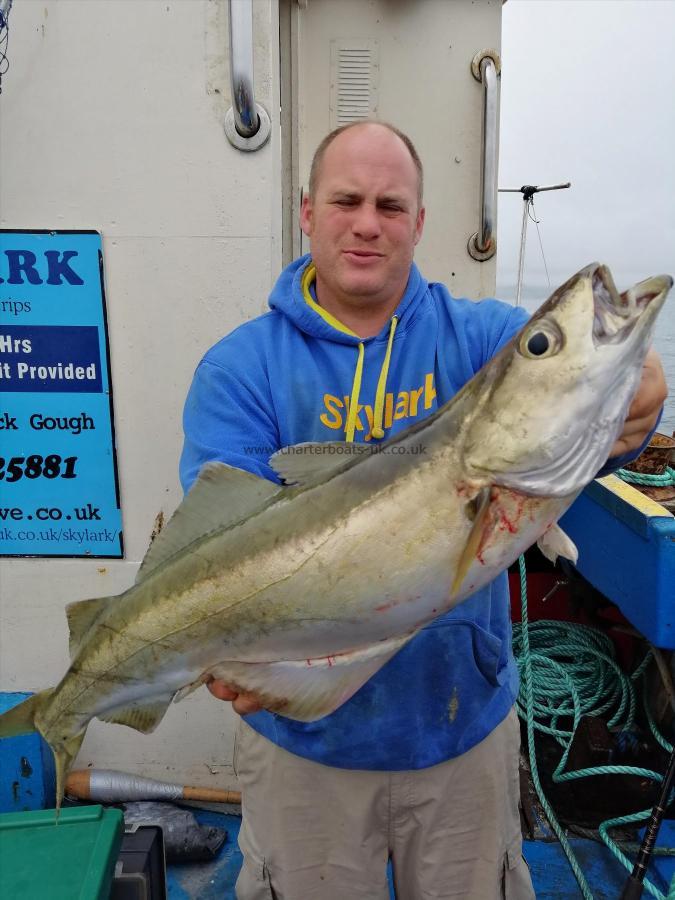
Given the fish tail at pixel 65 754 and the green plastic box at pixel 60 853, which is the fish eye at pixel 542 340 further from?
the green plastic box at pixel 60 853

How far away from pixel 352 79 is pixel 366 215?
2048mm

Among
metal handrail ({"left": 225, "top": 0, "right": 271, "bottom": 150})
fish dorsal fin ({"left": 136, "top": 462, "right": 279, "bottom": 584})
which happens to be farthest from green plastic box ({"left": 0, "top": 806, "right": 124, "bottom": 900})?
metal handrail ({"left": 225, "top": 0, "right": 271, "bottom": 150})

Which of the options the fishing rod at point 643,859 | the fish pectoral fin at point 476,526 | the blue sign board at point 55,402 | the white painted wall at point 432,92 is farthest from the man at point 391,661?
the white painted wall at point 432,92

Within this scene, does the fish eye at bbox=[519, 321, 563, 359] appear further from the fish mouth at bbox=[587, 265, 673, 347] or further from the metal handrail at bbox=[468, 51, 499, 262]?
the metal handrail at bbox=[468, 51, 499, 262]

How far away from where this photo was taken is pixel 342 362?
7.08 ft

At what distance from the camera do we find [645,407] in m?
1.61

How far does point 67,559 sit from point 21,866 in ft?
4.38

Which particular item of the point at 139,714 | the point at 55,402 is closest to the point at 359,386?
the point at 139,714

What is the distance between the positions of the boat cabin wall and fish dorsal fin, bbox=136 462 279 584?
1.37m

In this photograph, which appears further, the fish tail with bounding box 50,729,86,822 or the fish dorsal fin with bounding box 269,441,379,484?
the fish tail with bounding box 50,729,86,822

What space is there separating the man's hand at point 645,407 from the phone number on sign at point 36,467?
238 cm

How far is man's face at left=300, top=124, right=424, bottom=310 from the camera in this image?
2.10 metres

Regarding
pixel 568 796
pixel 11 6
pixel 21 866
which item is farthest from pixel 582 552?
pixel 11 6

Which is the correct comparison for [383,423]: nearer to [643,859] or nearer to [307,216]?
[307,216]
